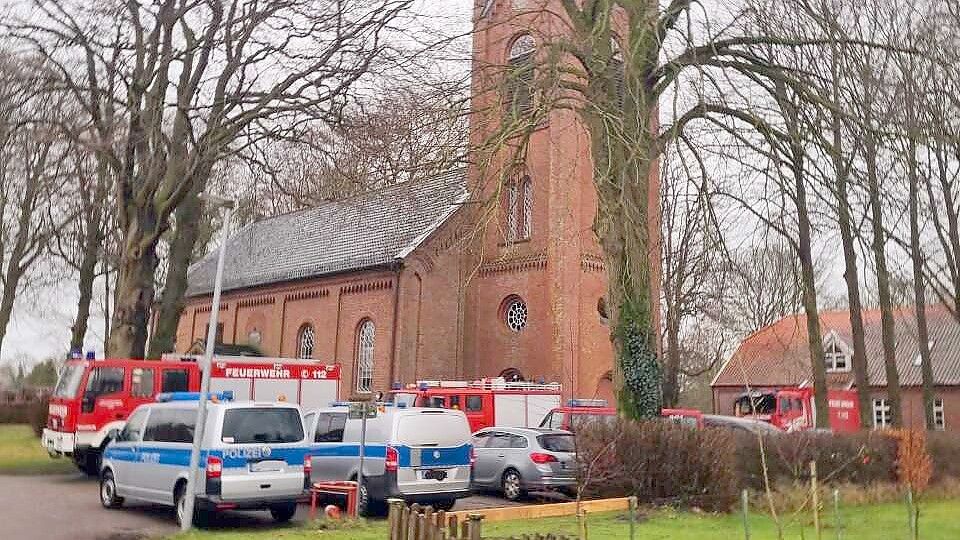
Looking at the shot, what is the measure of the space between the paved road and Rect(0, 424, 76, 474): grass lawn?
3315mm

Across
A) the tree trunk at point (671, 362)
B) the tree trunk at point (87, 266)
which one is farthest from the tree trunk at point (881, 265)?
the tree trunk at point (87, 266)

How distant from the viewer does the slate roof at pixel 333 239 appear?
31969 mm

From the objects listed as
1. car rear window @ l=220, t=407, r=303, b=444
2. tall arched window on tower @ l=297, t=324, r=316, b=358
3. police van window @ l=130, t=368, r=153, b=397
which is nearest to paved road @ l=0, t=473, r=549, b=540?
car rear window @ l=220, t=407, r=303, b=444

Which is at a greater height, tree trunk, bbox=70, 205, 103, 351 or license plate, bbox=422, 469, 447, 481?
tree trunk, bbox=70, 205, 103, 351

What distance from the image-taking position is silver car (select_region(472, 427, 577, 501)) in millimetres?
16500

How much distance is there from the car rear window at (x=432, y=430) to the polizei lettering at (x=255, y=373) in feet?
25.5

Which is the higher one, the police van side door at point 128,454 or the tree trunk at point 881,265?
the tree trunk at point 881,265

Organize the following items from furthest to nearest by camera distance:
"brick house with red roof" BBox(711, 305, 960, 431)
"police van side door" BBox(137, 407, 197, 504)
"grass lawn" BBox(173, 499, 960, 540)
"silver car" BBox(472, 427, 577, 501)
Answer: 1. "brick house with red roof" BBox(711, 305, 960, 431)
2. "silver car" BBox(472, 427, 577, 501)
3. "police van side door" BBox(137, 407, 197, 504)
4. "grass lawn" BBox(173, 499, 960, 540)

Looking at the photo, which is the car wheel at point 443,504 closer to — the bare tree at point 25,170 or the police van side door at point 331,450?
the police van side door at point 331,450

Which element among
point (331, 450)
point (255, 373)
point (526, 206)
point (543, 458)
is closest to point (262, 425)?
point (331, 450)

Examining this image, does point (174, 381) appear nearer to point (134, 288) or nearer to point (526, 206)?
point (134, 288)

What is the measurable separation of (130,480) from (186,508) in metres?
2.41

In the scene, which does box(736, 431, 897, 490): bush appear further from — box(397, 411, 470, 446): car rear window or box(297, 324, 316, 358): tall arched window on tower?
box(297, 324, 316, 358): tall arched window on tower

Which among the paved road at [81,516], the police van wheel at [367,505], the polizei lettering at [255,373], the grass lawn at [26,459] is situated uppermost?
the polizei lettering at [255,373]
